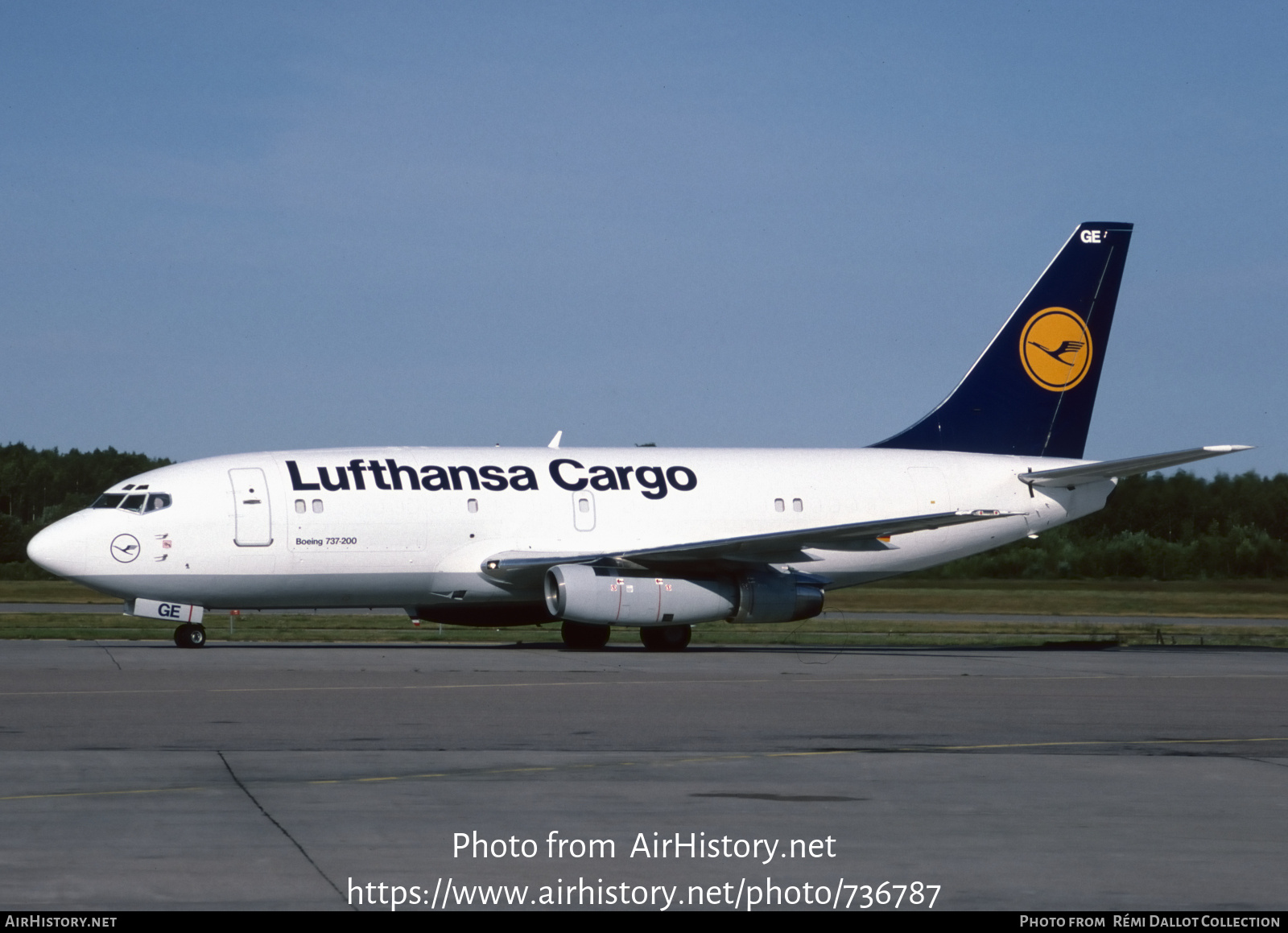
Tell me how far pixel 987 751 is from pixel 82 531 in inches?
777

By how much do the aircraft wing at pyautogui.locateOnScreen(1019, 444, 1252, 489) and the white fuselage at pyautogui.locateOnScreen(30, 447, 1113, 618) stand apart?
0.43 m

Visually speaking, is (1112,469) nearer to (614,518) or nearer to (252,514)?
(614,518)

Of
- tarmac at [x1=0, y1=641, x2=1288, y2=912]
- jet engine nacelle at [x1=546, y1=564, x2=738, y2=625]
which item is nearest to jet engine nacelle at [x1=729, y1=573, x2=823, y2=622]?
jet engine nacelle at [x1=546, y1=564, x2=738, y2=625]

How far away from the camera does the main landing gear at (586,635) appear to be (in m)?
32.1

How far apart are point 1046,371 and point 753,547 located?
1065 centimetres

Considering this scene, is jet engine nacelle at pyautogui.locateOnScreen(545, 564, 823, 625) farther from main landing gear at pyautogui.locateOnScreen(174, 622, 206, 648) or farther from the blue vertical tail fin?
the blue vertical tail fin

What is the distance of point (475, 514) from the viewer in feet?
101

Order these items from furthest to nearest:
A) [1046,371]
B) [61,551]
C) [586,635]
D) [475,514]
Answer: [1046,371] → [586,635] → [475,514] → [61,551]

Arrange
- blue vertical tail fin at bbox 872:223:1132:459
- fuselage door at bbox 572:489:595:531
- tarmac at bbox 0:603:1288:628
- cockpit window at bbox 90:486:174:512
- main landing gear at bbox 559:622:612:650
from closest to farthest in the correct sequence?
cockpit window at bbox 90:486:174:512
fuselage door at bbox 572:489:595:531
main landing gear at bbox 559:622:612:650
blue vertical tail fin at bbox 872:223:1132:459
tarmac at bbox 0:603:1288:628

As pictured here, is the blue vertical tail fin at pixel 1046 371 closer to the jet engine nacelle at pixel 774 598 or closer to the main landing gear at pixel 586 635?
the jet engine nacelle at pixel 774 598

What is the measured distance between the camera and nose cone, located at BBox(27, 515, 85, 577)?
1118 inches

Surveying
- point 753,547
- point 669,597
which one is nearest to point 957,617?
point 753,547

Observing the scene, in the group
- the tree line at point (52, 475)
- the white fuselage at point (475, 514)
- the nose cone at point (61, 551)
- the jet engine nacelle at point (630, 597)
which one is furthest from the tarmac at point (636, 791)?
the tree line at point (52, 475)
